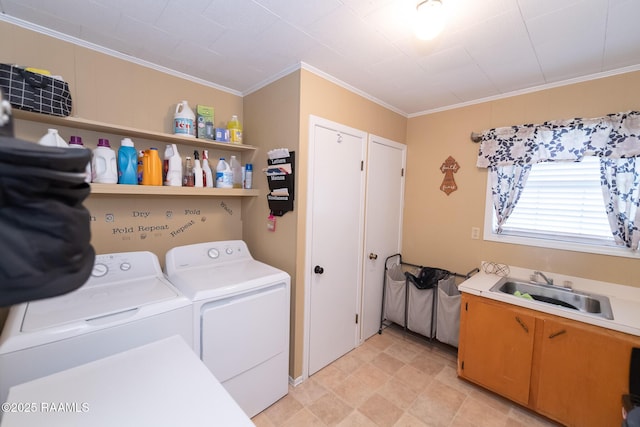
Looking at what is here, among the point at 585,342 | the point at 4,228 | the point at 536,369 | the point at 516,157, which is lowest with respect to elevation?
the point at 536,369

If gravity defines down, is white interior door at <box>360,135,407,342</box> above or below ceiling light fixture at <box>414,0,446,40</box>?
below

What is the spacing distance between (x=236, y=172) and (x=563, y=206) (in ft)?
9.05

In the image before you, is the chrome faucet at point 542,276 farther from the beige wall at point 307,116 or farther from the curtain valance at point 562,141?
the beige wall at point 307,116

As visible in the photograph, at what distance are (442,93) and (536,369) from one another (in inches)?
88.5

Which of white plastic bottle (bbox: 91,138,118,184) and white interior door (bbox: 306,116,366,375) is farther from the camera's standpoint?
white interior door (bbox: 306,116,366,375)

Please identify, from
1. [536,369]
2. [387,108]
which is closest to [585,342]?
[536,369]

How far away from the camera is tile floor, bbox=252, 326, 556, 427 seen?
181cm

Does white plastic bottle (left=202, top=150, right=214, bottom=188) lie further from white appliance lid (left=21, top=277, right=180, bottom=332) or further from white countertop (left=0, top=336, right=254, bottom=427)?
white countertop (left=0, top=336, right=254, bottom=427)

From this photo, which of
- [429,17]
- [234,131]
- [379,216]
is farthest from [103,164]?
[379,216]

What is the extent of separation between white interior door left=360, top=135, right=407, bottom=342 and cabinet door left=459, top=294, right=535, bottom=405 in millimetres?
881

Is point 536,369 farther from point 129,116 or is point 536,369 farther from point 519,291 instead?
point 129,116

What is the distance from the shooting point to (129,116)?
1914 mm

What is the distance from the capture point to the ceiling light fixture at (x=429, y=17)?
125 cm

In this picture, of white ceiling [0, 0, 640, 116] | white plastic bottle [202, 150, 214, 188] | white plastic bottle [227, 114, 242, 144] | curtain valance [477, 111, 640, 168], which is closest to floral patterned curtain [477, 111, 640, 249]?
curtain valance [477, 111, 640, 168]
